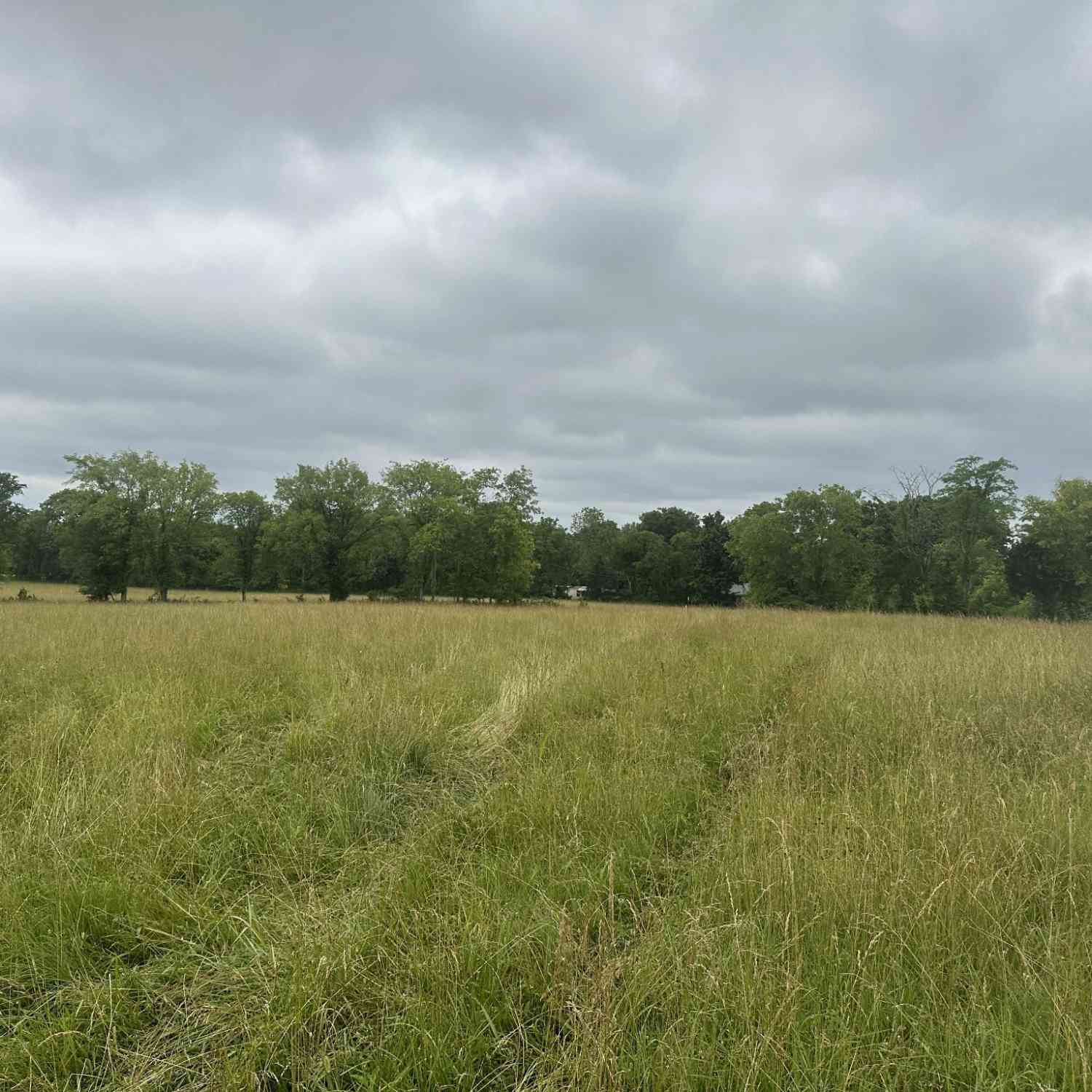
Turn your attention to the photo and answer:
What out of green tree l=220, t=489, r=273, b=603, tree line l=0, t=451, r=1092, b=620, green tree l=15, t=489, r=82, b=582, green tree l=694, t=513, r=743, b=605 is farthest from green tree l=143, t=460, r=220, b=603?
green tree l=694, t=513, r=743, b=605

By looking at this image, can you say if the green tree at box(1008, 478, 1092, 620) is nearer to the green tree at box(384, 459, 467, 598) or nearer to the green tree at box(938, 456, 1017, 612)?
the green tree at box(938, 456, 1017, 612)

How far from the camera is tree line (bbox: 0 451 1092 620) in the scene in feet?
131

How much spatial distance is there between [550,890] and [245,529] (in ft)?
224

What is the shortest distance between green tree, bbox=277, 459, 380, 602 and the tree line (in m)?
0.11

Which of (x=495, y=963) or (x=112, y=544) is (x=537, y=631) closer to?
(x=495, y=963)

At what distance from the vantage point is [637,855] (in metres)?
3.44

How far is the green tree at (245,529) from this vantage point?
62844 mm

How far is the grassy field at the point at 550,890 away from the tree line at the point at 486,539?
113ft

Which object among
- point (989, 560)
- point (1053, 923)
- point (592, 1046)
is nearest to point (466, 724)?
point (592, 1046)

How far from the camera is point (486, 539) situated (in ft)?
131

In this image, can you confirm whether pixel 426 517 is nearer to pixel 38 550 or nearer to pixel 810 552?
pixel 810 552

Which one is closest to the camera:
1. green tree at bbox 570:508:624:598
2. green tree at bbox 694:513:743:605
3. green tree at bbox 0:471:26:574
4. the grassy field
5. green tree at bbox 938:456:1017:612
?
the grassy field

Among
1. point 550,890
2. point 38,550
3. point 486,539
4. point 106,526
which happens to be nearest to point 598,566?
point 486,539

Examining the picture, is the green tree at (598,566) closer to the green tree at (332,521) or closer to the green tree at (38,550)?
the green tree at (332,521)
